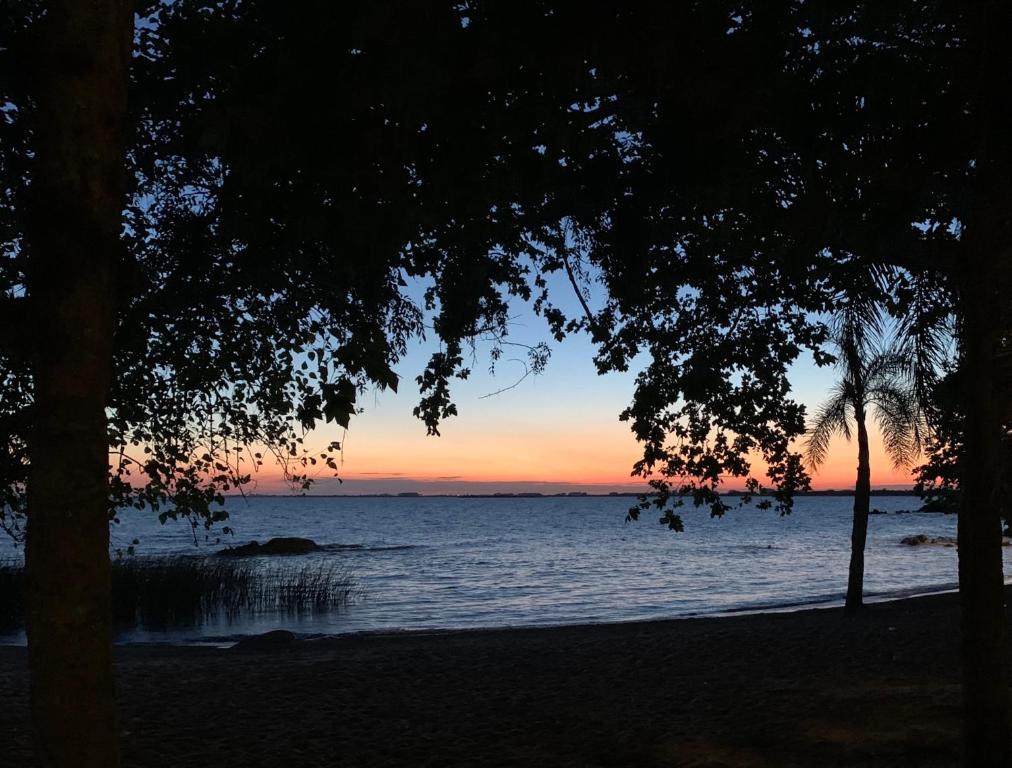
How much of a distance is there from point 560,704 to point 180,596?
715 inches

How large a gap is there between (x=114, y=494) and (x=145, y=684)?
3.91 metres

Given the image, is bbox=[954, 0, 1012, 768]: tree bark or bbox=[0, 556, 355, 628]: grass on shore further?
bbox=[0, 556, 355, 628]: grass on shore

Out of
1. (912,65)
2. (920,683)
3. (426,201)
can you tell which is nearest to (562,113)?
(426,201)

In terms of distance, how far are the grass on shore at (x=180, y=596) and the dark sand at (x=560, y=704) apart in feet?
27.6

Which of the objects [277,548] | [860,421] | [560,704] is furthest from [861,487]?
[277,548]

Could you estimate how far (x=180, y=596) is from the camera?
24438mm

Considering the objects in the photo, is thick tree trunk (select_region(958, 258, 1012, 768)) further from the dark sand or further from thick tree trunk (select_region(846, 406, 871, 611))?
thick tree trunk (select_region(846, 406, 871, 611))

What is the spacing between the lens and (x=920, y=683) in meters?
9.38

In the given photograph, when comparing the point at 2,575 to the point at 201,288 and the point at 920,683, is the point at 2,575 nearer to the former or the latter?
the point at 201,288

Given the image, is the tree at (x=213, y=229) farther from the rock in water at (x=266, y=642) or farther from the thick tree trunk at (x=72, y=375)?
the rock in water at (x=266, y=642)

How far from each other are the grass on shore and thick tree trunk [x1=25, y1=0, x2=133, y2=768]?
2052 cm

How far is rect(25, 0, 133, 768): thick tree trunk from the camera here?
12.8 ft

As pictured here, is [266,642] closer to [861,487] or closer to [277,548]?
[861,487]

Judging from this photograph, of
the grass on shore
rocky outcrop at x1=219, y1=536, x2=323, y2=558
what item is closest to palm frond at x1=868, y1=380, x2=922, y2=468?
the grass on shore
